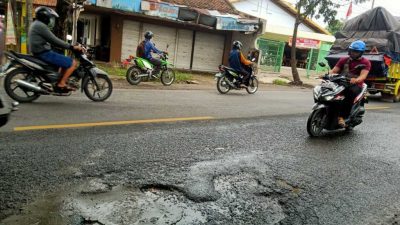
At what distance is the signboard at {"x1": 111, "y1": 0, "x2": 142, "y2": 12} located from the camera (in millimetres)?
16022

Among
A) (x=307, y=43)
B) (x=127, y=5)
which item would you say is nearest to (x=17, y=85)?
(x=127, y=5)

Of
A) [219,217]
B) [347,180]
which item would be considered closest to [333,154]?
[347,180]

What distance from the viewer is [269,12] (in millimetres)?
30109

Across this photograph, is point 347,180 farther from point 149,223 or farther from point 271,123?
point 271,123

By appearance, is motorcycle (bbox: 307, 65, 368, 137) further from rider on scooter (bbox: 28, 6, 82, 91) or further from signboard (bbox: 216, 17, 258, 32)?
signboard (bbox: 216, 17, 258, 32)

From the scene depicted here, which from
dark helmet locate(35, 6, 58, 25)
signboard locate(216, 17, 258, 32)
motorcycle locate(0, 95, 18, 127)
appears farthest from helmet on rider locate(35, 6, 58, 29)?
signboard locate(216, 17, 258, 32)

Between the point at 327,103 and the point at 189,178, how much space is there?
339 cm

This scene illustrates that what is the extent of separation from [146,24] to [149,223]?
56.4 feet

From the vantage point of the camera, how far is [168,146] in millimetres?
4750

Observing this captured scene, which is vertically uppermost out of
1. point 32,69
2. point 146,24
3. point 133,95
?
point 146,24

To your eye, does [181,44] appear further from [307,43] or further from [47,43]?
[47,43]

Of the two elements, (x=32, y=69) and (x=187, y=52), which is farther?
(x=187, y=52)

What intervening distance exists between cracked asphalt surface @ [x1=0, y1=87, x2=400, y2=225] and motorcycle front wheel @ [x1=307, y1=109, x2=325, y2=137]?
32 centimetres

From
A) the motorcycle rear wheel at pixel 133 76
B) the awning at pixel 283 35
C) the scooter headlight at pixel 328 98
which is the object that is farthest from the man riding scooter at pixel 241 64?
the awning at pixel 283 35
